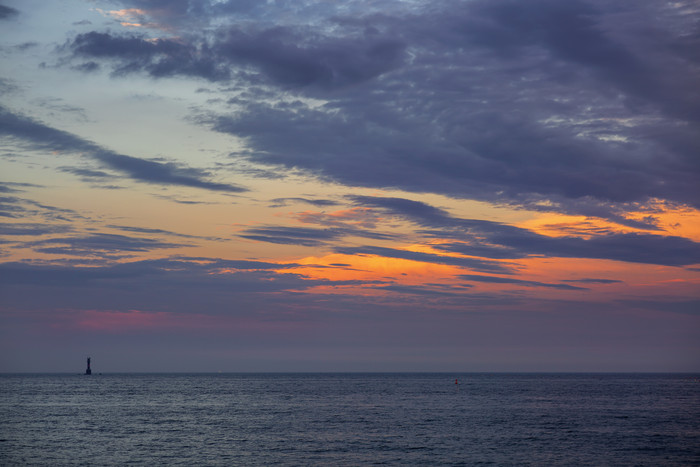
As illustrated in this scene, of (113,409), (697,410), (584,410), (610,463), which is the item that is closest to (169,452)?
(610,463)

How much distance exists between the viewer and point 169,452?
65938 mm

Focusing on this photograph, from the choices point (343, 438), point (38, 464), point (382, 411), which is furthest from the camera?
point (382, 411)

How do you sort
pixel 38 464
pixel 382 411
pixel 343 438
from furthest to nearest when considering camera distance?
pixel 382 411
pixel 343 438
pixel 38 464

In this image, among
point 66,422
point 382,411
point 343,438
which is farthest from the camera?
point 382,411

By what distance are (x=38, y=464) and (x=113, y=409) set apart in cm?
6759

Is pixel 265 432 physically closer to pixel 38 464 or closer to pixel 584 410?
pixel 38 464

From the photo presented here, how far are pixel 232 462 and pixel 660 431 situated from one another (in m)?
58.3

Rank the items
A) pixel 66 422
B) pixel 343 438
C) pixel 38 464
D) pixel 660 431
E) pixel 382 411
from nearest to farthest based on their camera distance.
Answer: pixel 38 464
pixel 343 438
pixel 660 431
pixel 66 422
pixel 382 411

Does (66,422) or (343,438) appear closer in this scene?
(343,438)

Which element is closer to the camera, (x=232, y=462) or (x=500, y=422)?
(x=232, y=462)

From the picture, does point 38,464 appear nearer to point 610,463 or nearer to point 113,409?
Answer: point 610,463

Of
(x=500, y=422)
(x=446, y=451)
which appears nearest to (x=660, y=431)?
(x=500, y=422)

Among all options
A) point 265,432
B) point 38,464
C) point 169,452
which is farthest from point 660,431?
point 38,464

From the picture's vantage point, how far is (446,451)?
220 ft
